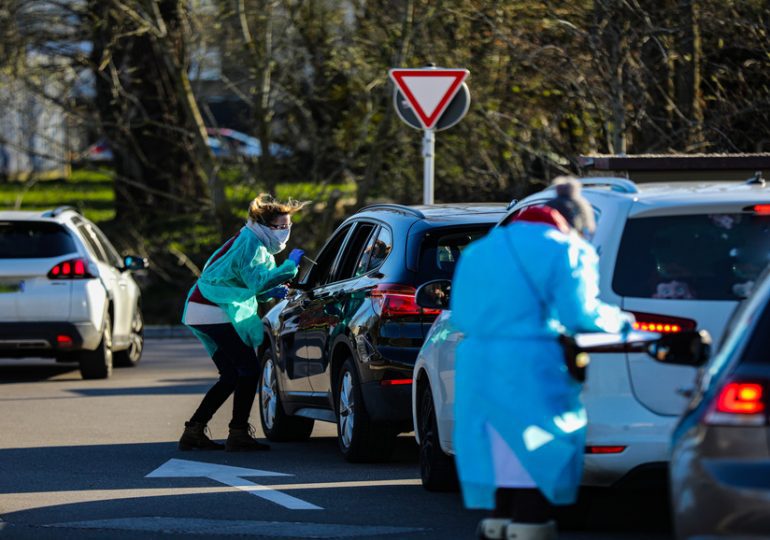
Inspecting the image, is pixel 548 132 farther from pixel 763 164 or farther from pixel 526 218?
pixel 526 218

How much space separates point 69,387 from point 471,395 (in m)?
10.3

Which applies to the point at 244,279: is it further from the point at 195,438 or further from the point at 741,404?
Result: the point at 741,404

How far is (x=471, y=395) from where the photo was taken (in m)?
5.86

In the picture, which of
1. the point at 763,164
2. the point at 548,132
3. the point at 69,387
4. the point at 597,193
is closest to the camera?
the point at 597,193

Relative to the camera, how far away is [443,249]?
9641mm

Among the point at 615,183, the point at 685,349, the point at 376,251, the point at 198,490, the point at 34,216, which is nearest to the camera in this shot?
the point at 685,349

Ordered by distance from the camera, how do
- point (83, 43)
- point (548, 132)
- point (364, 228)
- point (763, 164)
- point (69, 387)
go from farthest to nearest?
point (83, 43) → point (548, 132) → point (69, 387) → point (364, 228) → point (763, 164)

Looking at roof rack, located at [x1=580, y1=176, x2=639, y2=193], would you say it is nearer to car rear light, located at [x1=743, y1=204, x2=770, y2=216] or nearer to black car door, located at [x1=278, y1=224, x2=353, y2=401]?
car rear light, located at [x1=743, y1=204, x2=770, y2=216]

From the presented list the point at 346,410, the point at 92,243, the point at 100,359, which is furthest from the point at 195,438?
the point at 92,243

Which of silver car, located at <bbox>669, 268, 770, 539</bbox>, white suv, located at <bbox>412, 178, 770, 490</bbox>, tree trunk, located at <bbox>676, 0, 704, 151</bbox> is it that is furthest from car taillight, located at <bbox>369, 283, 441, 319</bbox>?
tree trunk, located at <bbox>676, 0, 704, 151</bbox>

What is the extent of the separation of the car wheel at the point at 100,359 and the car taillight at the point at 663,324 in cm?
1021

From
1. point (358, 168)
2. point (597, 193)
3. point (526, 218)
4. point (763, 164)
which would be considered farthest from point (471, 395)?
point (358, 168)

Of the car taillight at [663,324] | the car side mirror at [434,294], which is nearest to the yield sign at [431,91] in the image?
the car side mirror at [434,294]

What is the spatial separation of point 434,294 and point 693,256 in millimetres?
1993
